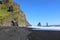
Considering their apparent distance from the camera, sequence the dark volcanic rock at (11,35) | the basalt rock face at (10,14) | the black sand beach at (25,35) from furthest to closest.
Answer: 1. the basalt rock face at (10,14)
2. the black sand beach at (25,35)
3. the dark volcanic rock at (11,35)

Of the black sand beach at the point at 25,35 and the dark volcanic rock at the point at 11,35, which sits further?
the black sand beach at the point at 25,35

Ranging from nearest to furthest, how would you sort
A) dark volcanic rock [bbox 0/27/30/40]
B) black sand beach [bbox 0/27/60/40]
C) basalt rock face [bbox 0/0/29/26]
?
1. dark volcanic rock [bbox 0/27/30/40]
2. black sand beach [bbox 0/27/60/40]
3. basalt rock face [bbox 0/0/29/26]

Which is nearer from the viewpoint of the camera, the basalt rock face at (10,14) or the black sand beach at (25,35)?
the black sand beach at (25,35)

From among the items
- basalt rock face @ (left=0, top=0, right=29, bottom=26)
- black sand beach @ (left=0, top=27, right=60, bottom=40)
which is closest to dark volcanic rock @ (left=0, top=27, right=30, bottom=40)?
black sand beach @ (left=0, top=27, right=60, bottom=40)

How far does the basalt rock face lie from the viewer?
10180cm

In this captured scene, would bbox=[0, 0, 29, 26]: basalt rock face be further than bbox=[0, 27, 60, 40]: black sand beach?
Yes

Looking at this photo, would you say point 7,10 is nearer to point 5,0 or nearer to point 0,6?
point 0,6

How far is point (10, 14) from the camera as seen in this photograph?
113125mm

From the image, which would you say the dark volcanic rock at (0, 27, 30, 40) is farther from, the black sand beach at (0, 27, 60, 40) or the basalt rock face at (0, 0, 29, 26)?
the basalt rock face at (0, 0, 29, 26)

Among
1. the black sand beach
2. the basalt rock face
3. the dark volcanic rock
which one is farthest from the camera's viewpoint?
the basalt rock face

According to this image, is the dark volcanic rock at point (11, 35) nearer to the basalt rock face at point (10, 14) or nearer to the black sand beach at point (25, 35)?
the black sand beach at point (25, 35)

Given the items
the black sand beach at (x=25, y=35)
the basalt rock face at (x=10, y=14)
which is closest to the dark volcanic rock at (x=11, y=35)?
the black sand beach at (x=25, y=35)

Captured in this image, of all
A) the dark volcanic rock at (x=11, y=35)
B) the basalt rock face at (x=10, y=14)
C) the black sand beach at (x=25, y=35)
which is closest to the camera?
the dark volcanic rock at (x=11, y=35)

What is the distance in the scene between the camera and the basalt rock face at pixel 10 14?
10180cm
